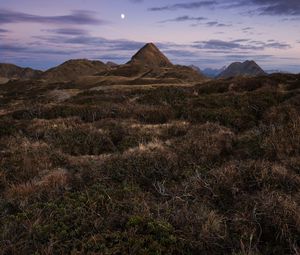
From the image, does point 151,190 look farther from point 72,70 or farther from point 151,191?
point 72,70

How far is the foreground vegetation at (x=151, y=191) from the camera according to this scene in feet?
20.3

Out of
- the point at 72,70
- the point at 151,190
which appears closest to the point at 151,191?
the point at 151,190

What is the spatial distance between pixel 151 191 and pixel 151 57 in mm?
153345

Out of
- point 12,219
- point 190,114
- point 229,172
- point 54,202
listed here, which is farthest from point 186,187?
point 190,114

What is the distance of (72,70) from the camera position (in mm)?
151750

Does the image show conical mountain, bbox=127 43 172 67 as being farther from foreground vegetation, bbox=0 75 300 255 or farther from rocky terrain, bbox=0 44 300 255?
foreground vegetation, bbox=0 75 300 255

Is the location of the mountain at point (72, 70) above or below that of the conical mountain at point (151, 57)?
below

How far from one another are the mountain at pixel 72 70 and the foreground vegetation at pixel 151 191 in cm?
12742

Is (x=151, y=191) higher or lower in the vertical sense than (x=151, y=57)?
lower

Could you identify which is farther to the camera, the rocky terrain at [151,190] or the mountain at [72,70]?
the mountain at [72,70]

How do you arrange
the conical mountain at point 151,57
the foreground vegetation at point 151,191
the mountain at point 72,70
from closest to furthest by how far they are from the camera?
the foreground vegetation at point 151,191 < the mountain at point 72,70 < the conical mountain at point 151,57

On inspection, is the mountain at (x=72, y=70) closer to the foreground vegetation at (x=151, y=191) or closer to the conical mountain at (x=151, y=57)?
the conical mountain at (x=151, y=57)

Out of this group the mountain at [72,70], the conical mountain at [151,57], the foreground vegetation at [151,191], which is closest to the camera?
the foreground vegetation at [151,191]

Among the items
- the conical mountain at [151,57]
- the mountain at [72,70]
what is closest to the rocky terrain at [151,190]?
the mountain at [72,70]
